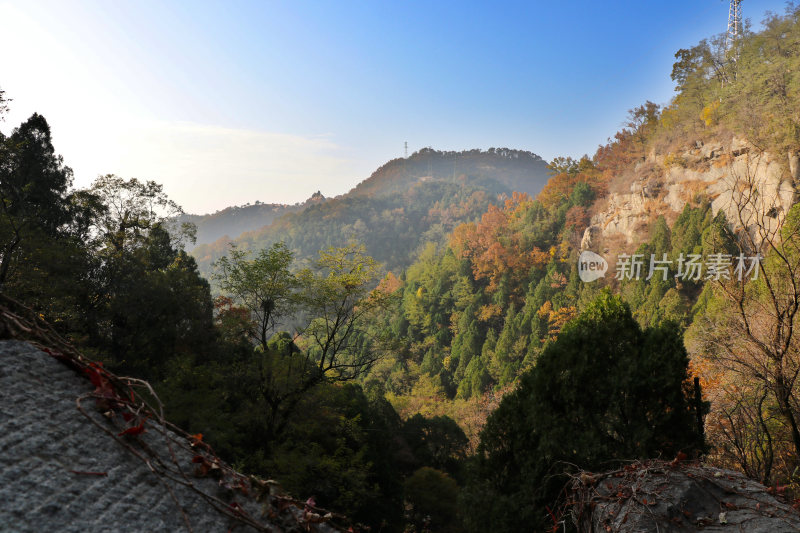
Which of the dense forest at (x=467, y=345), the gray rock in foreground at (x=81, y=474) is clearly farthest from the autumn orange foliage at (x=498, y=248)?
the gray rock in foreground at (x=81, y=474)

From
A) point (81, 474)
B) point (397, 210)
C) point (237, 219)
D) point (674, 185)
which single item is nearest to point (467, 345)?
point (674, 185)

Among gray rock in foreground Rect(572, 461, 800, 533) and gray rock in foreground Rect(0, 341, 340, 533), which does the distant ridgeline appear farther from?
gray rock in foreground Rect(0, 341, 340, 533)

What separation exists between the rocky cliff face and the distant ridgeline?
2549cm

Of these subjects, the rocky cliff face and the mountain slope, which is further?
the mountain slope

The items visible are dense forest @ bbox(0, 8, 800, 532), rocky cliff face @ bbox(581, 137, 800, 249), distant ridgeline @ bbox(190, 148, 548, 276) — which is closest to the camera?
dense forest @ bbox(0, 8, 800, 532)

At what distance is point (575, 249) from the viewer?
32375 mm

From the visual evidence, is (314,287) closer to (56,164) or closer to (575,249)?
(56,164)

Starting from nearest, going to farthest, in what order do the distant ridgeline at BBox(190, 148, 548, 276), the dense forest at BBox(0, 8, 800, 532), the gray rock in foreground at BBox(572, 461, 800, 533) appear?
the gray rock in foreground at BBox(572, 461, 800, 533), the dense forest at BBox(0, 8, 800, 532), the distant ridgeline at BBox(190, 148, 548, 276)

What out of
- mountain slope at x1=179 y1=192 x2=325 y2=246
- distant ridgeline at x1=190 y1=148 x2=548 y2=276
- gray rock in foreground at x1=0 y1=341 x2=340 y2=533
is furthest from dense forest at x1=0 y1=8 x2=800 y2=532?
mountain slope at x1=179 y1=192 x2=325 y2=246

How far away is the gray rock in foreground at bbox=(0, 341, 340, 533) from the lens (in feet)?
2.42

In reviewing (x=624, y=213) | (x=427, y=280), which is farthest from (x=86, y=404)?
(x=427, y=280)

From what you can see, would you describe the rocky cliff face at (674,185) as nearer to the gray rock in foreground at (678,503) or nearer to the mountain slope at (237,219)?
the gray rock in foreground at (678,503)

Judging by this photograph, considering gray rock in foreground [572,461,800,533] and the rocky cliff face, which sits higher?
the rocky cliff face

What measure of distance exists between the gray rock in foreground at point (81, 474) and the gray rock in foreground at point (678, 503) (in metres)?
2.09
